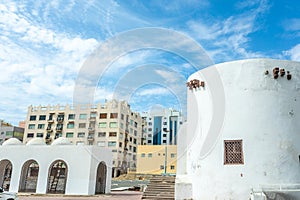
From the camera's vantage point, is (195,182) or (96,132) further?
(96,132)

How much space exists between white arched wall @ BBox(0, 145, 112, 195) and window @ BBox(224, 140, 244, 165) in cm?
1035

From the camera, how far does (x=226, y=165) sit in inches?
522

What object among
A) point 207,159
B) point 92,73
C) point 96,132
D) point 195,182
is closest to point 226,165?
point 207,159

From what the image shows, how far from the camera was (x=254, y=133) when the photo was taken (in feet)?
42.6

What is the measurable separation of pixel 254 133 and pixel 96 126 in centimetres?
4568

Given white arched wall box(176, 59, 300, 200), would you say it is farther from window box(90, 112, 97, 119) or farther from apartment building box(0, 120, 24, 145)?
apartment building box(0, 120, 24, 145)

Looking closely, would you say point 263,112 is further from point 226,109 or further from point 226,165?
point 226,165

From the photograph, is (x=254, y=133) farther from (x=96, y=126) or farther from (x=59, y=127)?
(x=59, y=127)

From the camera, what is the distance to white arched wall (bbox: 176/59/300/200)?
12.6 m

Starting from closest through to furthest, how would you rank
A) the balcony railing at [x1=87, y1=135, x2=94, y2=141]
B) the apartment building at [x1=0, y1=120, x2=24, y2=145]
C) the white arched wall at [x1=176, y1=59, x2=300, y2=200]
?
1. the white arched wall at [x1=176, y1=59, x2=300, y2=200]
2. the balcony railing at [x1=87, y1=135, x2=94, y2=141]
3. the apartment building at [x1=0, y1=120, x2=24, y2=145]

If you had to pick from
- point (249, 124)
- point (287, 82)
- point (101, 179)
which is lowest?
point (101, 179)

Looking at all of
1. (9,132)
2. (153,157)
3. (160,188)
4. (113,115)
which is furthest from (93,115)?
(160,188)

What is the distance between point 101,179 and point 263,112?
49.6 ft

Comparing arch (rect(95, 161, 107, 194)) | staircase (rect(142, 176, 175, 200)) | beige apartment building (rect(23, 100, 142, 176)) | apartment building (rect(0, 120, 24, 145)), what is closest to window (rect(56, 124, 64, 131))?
beige apartment building (rect(23, 100, 142, 176))
